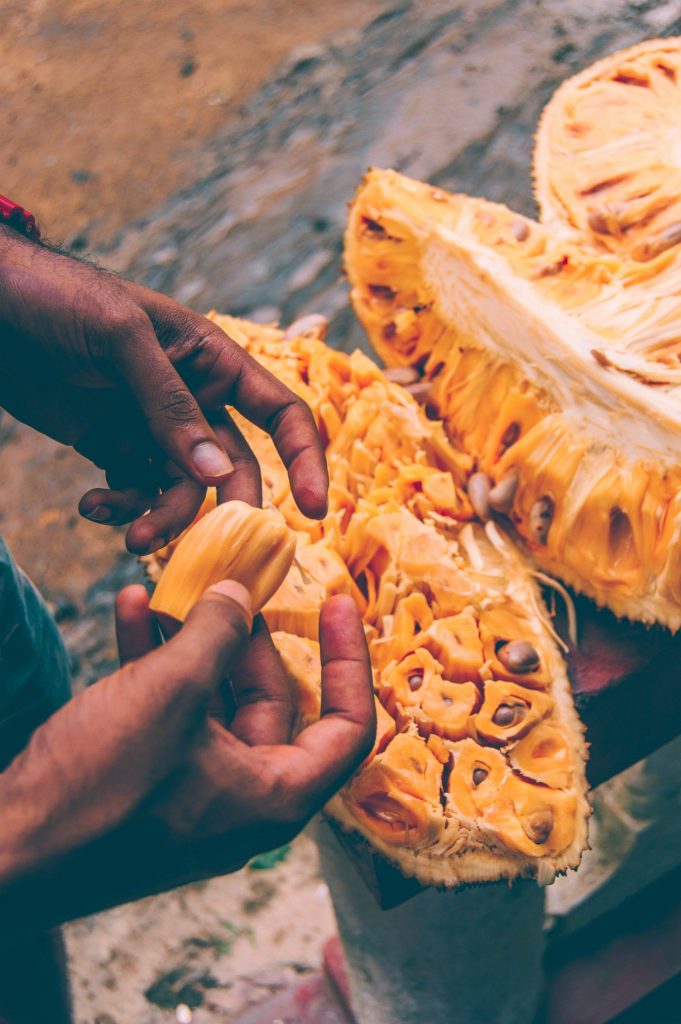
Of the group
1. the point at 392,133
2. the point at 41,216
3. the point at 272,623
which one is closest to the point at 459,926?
the point at 272,623

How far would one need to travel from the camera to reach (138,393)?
3.76 feet

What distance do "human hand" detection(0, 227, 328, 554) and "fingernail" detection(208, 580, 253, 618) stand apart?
0.25 meters

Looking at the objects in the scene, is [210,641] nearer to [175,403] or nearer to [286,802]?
[286,802]

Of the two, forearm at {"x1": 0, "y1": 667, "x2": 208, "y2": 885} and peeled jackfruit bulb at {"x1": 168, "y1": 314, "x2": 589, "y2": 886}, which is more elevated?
forearm at {"x1": 0, "y1": 667, "x2": 208, "y2": 885}

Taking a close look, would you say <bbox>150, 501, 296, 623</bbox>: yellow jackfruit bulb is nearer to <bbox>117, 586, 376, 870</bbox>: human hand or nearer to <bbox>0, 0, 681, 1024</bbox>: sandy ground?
<bbox>117, 586, 376, 870</bbox>: human hand

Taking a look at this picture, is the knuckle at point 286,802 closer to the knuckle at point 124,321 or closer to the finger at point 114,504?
the finger at point 114,504

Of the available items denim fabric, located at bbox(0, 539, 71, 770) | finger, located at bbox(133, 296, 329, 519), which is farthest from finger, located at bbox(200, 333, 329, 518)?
denim fabric, located at bbox(0, 539, 71, 770)

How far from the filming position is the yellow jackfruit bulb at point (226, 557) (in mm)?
934

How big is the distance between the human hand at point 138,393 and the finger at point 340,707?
8.3 inches

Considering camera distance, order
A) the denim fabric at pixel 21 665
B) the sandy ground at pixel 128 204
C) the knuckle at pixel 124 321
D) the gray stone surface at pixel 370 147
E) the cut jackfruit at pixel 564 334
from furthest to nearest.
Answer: the gray stone surface at pixel 370 147, the sandy ground at pixel 128 204, the denim fabric at pixel 21 665, the cut jackfruit at pixel 564 334, the knuckle at pixel 124 321

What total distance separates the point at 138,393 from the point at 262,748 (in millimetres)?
536

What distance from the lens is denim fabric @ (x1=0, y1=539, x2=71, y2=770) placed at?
1465 mm

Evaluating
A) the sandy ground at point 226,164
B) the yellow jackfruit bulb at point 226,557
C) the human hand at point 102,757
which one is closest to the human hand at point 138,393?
the yellow jackfruit bulb at point 226,557

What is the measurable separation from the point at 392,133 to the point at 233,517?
3.08 metres
